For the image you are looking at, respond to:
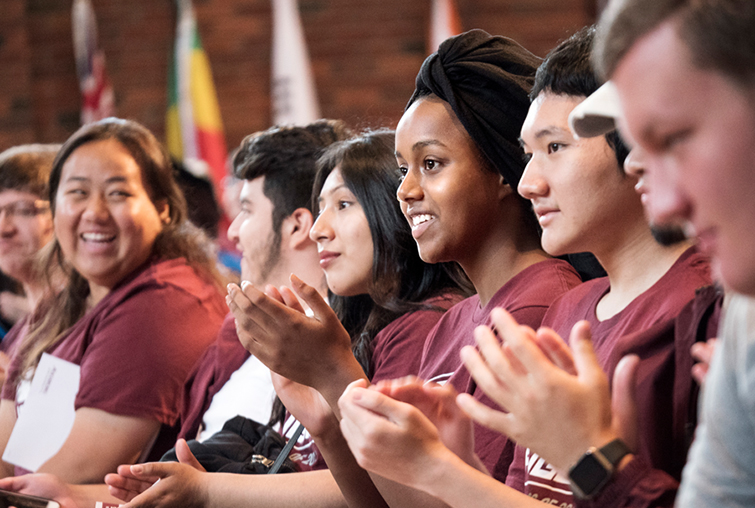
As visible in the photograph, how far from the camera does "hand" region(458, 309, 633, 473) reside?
729 mm

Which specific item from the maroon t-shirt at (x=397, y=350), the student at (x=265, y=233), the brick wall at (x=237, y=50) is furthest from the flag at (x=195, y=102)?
→ the maroon t-shirt at (x=397, y=350)

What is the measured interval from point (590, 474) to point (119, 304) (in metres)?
1.75

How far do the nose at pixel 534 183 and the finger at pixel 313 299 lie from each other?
0.37m

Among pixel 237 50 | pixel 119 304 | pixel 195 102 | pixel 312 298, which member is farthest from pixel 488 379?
pixel 237 50

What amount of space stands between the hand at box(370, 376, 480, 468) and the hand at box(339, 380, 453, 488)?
0.07 meters

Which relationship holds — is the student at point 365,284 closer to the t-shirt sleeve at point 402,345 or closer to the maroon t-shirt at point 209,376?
the t-shirt sleeve at point 402,345

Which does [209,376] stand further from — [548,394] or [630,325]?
[548,394]

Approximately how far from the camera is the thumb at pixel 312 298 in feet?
4.15

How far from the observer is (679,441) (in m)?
0.84

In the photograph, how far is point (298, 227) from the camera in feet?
6.81

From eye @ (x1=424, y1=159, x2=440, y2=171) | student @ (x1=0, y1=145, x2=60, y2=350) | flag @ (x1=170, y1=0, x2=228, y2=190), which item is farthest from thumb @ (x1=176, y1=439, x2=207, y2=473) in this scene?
flag @ (x1=170, y1=0, x2=228, y2=190)

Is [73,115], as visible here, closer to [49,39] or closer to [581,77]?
[49,39]

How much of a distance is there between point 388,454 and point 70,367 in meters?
1.51

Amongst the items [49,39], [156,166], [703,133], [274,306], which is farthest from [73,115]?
[703,133]
